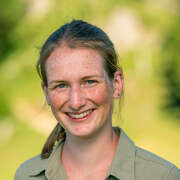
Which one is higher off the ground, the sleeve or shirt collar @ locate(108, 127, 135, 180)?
shirt collar @ locate(108, 127, 135, 180)

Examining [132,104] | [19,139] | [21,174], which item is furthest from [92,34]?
[132,104]

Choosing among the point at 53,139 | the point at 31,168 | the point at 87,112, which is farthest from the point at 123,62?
the point at 87,112

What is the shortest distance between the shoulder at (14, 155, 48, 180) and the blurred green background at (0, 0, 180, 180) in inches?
292

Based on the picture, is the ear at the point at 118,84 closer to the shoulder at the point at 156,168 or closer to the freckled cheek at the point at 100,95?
the freckled cheek at the point at 100,95

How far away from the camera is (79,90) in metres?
2.41

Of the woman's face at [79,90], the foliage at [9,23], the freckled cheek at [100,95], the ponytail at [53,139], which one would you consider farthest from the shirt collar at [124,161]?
the foliage at [9,23]

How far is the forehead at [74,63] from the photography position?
2422 millimetres

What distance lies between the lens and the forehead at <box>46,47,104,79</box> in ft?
7.95

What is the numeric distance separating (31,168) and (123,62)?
27.7 feet

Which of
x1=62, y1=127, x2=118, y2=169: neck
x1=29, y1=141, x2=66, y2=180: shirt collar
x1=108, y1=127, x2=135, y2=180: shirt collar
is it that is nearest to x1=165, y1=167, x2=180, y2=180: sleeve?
x1=108, y1=127, x2=135, y2=180: shirt collar

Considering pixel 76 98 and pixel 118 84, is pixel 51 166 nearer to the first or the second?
pixel 76 98

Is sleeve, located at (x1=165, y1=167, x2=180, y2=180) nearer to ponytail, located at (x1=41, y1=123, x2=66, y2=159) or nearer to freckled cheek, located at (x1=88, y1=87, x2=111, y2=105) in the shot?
freckled cheek, located at (x1=88, y1=87, x2=111, y2=105)

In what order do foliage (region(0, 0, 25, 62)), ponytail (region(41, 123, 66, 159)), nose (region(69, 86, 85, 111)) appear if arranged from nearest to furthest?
nose (region(69, 86, 85, 111)), ponytail (region(41, 123, 66, 159)), foliage (region(0, 0, 25, 62))

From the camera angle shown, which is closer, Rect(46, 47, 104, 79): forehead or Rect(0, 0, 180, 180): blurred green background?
Rect(46, 47, 104, 79): forehead
